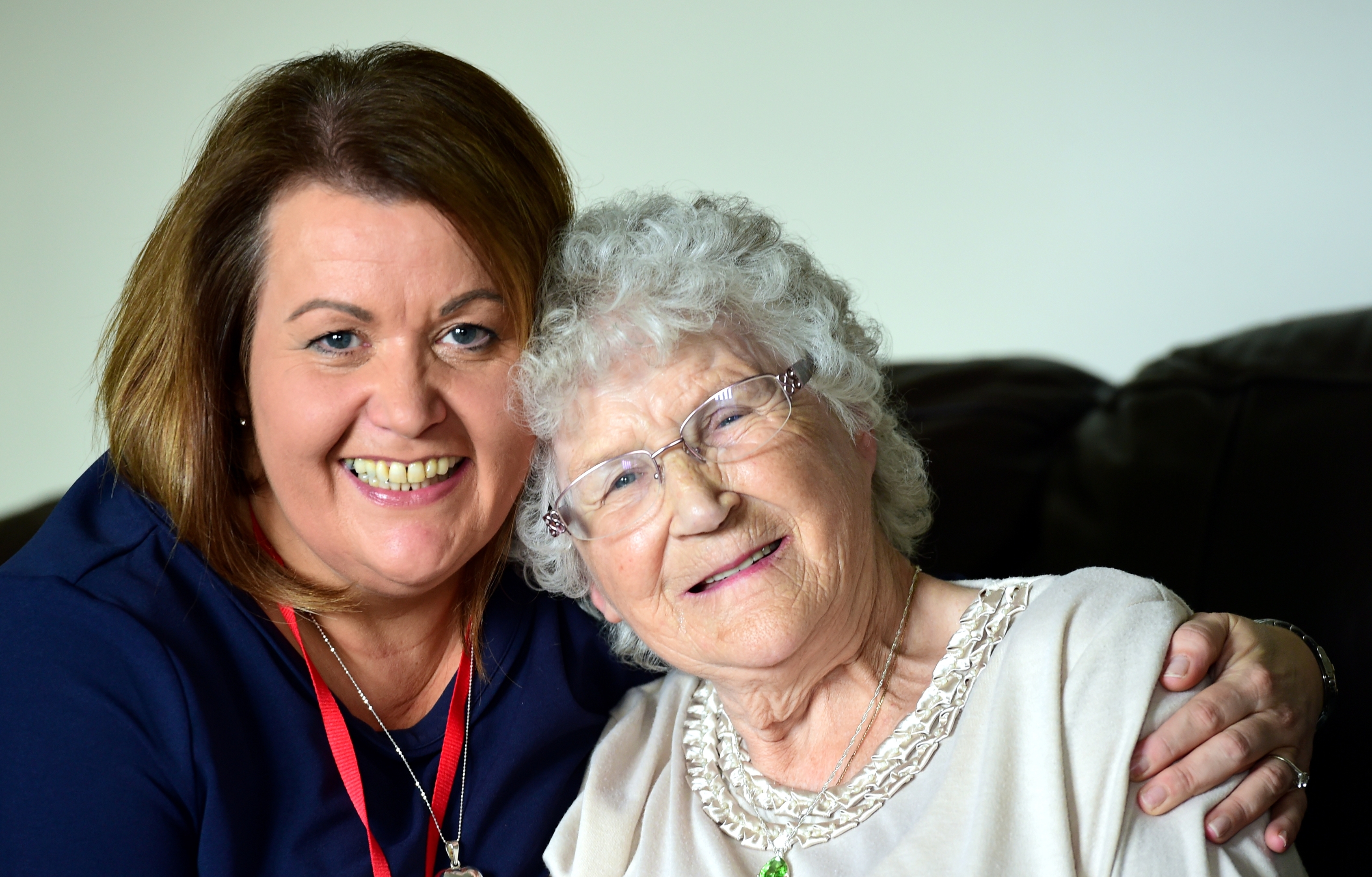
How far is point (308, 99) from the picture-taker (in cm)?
151

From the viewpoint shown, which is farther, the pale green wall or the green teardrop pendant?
the pale green wall

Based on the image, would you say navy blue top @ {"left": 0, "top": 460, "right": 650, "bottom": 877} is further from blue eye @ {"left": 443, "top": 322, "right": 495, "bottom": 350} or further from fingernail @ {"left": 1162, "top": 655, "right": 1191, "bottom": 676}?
fingernail @ {"left": 1162, "top": 655, "right": 1191, "bottom": 676}

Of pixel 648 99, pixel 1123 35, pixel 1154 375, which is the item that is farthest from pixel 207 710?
pixel 1123 35

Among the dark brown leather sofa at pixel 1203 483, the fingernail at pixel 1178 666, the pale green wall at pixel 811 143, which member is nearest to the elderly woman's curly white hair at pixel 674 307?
the fingernail at pixel 1178 666

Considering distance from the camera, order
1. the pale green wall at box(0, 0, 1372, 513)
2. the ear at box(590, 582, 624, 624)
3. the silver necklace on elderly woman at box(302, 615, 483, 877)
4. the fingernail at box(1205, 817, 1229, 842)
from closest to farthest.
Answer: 1. the fingernail at box(1205, 817, 1229, 842)
2. the silver necklace on elderly woman at box(302, 615, 483, 877)
3. the ear at box(590, 582, 624, 624)
4. the pale green wall at box(0, 0, 1372, 513)

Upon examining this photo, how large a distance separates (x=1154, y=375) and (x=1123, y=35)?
3.23 ft

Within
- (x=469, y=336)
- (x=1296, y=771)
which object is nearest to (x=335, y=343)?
(x=469, y=336)

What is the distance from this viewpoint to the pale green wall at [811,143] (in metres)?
2.71

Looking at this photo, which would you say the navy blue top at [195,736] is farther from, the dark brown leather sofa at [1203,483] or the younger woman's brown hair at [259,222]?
the dark brown leather sofa at [1203,483]

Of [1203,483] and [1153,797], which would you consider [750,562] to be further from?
[1203,483]

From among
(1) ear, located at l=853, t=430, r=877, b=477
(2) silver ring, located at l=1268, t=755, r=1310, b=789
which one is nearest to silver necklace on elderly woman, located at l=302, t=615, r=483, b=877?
(1) ear, located at l=853, t=430, r=877, b=477

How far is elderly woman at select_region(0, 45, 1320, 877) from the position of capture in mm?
1359

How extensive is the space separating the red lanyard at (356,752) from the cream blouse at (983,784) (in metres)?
0.17

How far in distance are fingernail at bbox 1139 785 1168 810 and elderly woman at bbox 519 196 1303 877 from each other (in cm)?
6
